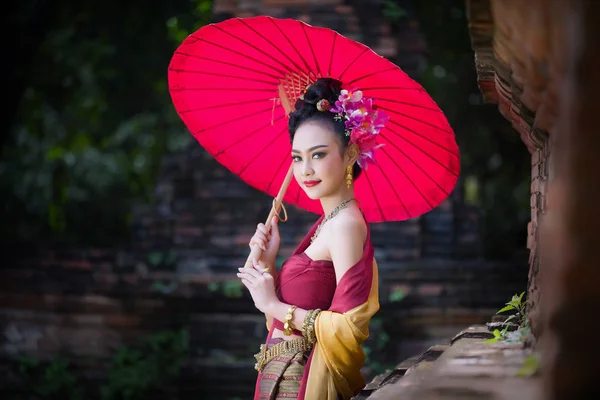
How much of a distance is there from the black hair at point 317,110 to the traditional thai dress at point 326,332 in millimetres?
394

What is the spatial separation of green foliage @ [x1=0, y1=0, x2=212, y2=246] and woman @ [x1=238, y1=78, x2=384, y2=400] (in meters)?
5.02

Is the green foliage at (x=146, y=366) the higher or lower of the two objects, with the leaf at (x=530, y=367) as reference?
lower

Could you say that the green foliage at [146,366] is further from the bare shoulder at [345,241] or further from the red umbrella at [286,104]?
the bare shoulder at [345,241]

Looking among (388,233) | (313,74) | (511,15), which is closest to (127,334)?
(388,233)

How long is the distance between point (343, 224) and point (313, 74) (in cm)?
53

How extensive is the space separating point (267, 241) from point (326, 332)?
44 cm

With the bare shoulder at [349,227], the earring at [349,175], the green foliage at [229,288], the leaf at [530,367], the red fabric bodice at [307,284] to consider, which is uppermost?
the earring at [349,175]

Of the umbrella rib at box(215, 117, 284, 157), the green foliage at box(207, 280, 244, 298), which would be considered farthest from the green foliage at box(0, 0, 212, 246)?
the umbrella rib at box(215, 117, 284, 157)

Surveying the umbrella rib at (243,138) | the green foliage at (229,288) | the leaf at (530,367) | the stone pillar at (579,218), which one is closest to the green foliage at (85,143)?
the green foliage at (229,288)

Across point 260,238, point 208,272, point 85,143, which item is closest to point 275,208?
point 260,238

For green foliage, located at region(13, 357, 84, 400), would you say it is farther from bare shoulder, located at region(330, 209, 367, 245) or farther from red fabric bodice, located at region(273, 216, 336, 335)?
bare shoulder, located at region(330, 209, 367, 245)

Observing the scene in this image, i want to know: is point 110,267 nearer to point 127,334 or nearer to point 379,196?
point 127,334

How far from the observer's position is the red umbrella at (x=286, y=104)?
252cm

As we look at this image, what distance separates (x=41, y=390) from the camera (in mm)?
5078
